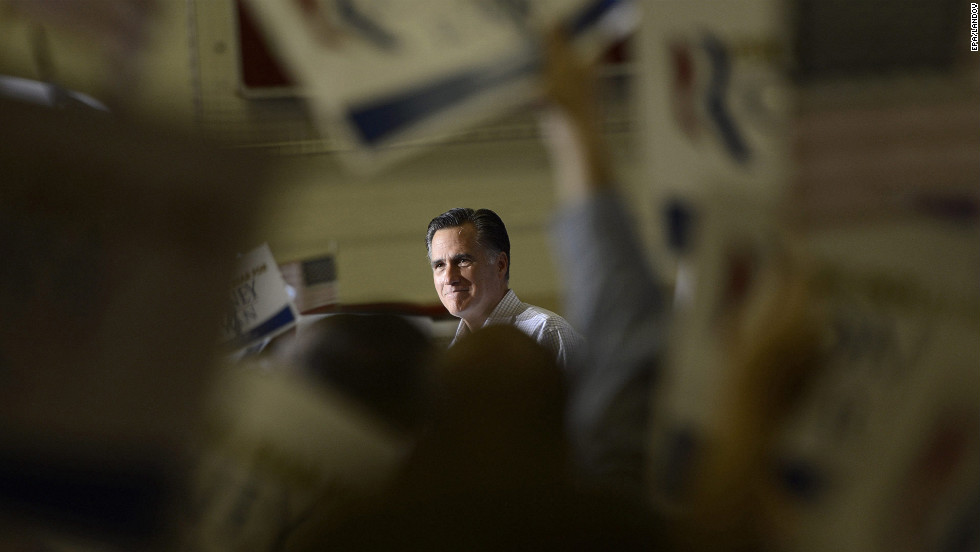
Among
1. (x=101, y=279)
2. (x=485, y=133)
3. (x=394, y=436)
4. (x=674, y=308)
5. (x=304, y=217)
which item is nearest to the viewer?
(x=101, y=279)

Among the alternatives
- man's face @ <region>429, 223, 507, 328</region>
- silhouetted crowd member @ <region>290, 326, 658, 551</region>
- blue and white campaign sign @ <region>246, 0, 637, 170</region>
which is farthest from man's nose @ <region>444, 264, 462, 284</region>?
silhouetted crowd member @ <region>290, 326, 658, 551</region>

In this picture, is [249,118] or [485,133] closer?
[249,118]

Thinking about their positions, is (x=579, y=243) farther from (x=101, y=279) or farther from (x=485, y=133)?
(x=485, y=133)

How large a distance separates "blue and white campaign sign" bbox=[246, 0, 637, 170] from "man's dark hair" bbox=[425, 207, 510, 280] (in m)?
0.89

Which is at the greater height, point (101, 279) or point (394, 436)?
point (101, 279)

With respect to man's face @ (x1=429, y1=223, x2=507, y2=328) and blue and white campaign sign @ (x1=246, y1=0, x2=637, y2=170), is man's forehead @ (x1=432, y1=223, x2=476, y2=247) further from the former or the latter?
blue and white campaign sign @ (x1=246, y1=0, x2=637, y2=170)

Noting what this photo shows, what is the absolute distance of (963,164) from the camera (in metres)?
0.68

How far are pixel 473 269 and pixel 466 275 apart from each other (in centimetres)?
2

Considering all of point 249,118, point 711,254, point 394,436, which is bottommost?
point 394,436

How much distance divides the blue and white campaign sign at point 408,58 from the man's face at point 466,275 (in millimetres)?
876

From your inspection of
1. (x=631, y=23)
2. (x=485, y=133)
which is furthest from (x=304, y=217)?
(x=631, y=23)

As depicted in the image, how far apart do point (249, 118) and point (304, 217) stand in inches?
26.4

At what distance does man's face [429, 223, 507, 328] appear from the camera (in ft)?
4.78
